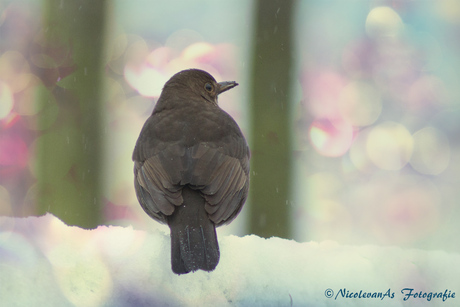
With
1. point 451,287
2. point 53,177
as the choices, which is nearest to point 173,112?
point 53,177

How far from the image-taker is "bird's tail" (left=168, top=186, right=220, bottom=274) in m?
2.39

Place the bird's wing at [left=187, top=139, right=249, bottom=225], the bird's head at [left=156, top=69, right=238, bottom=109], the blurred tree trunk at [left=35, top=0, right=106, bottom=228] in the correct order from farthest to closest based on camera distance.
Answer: the blurred tree trunk at [left=35, top=0, right=106, bottom=228], the bird's head at [left=156, top=69, right=238, bottom=109], the bird's wing at [left=187, top=139, right=249, bottom=225]

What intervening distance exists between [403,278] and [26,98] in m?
2.93

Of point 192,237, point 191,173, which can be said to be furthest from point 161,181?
point 192,237

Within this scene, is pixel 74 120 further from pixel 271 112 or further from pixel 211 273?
pixel 211 273

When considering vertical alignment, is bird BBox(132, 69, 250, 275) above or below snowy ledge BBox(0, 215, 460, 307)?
above

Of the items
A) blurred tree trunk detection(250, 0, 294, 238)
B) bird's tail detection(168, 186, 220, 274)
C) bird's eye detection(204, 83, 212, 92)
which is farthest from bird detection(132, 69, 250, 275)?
blurred tree trunk detection(250, 0, 294, 238)

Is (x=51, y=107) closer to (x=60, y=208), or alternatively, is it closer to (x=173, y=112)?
(x=60, y=208)

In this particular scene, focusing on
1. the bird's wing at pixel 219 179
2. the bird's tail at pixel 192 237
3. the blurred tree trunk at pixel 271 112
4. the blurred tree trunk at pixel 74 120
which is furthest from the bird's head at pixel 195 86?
the bird's tail at pixel 192 237

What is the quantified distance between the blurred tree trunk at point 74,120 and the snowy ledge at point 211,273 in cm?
88

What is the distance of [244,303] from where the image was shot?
231 centimetres

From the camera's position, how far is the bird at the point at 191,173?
2.51 meters

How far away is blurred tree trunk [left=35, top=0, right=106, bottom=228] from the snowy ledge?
0.88 meters

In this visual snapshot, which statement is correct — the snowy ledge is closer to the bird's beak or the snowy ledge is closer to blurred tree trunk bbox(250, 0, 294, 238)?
blurred tree trunk bbox(250, 0, 294, 238)
